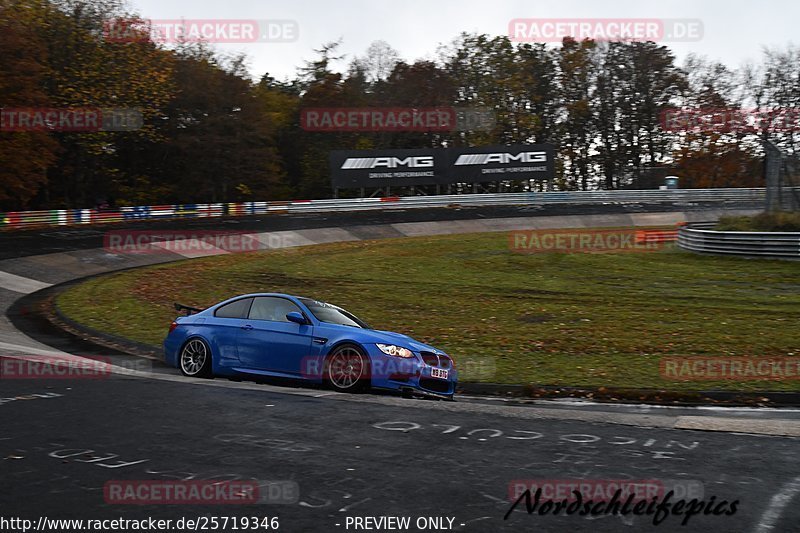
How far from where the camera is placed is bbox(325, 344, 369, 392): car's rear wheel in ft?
33.5

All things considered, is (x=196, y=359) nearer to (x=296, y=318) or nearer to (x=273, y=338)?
(x=273, y=338)

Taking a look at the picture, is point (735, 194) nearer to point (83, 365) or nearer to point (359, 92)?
point (359, 92)

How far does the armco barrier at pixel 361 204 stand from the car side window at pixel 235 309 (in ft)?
101

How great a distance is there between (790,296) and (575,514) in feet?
55.5

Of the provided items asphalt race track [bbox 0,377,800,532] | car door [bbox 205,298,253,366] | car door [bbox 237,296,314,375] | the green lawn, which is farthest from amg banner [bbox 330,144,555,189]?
asphalt race track [bbox 0,377,800,532]

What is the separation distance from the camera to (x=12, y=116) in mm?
41594

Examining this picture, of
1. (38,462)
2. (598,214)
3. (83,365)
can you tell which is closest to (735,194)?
(598,214)

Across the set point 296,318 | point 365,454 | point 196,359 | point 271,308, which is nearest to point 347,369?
point 296,318

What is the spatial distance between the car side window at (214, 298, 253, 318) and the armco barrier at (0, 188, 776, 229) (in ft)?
101

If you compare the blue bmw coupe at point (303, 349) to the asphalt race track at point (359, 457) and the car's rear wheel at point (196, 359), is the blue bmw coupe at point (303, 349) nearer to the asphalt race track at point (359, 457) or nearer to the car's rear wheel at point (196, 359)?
the car's rear wheel at point (196, 359)

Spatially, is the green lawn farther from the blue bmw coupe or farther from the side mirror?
the side mirror

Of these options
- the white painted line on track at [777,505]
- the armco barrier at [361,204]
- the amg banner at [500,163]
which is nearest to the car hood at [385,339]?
the white painted line on track at [777,505]

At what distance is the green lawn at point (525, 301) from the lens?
13992mm

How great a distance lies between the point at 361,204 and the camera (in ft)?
155
